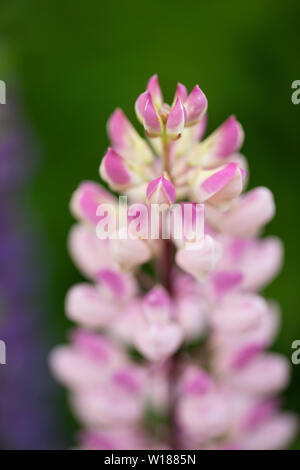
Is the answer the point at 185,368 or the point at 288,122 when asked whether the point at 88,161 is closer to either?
the point at 288,122

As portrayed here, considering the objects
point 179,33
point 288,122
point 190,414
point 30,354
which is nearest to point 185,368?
point 190,414

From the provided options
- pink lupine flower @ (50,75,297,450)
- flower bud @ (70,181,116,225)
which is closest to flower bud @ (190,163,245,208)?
pink lupine flower @ (50,75,297,450)

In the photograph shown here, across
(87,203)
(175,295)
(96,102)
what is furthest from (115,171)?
(96,102)

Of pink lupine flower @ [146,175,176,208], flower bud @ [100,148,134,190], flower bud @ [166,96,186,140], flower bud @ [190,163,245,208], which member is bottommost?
pink lupine flower @ [146,175,176,208]

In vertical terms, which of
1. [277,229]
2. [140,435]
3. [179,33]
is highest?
[179,33]

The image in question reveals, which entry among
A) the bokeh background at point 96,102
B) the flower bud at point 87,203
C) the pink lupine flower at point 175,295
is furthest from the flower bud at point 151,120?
the bokeh background at point 96,102

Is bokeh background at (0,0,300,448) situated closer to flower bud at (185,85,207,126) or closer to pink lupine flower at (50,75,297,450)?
pink lupine flower at (50,75,297,450)
